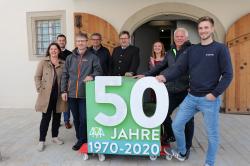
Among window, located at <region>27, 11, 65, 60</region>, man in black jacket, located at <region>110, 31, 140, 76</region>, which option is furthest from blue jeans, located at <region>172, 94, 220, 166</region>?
window, located at <region>27, 11, 65, 60</region>

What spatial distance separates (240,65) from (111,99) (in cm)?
395

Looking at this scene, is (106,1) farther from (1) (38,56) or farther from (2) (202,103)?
(2) (202,103)

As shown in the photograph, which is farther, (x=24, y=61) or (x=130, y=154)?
(x=24, y=61)

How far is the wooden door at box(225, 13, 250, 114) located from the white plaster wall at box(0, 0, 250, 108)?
0.33 metres

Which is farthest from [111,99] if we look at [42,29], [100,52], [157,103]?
[42,29]

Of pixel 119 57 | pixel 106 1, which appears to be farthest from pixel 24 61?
pixel 119 57

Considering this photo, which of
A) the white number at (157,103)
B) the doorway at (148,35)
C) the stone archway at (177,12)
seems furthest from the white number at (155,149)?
the doorway at (148,35)

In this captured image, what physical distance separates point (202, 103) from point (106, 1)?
4.37 meters

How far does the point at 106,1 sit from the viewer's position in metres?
6.88

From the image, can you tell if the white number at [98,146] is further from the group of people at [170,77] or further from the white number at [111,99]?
the group of people at [170,77]

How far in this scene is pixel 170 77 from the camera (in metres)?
3.56

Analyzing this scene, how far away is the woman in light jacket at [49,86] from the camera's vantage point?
421 cm

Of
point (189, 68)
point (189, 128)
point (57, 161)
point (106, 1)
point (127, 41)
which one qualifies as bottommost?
point (57, 161)

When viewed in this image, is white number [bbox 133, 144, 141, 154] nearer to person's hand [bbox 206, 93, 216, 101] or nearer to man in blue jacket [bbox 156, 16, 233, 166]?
man in blue jacket [bbox 156, 16, 233, 166]
